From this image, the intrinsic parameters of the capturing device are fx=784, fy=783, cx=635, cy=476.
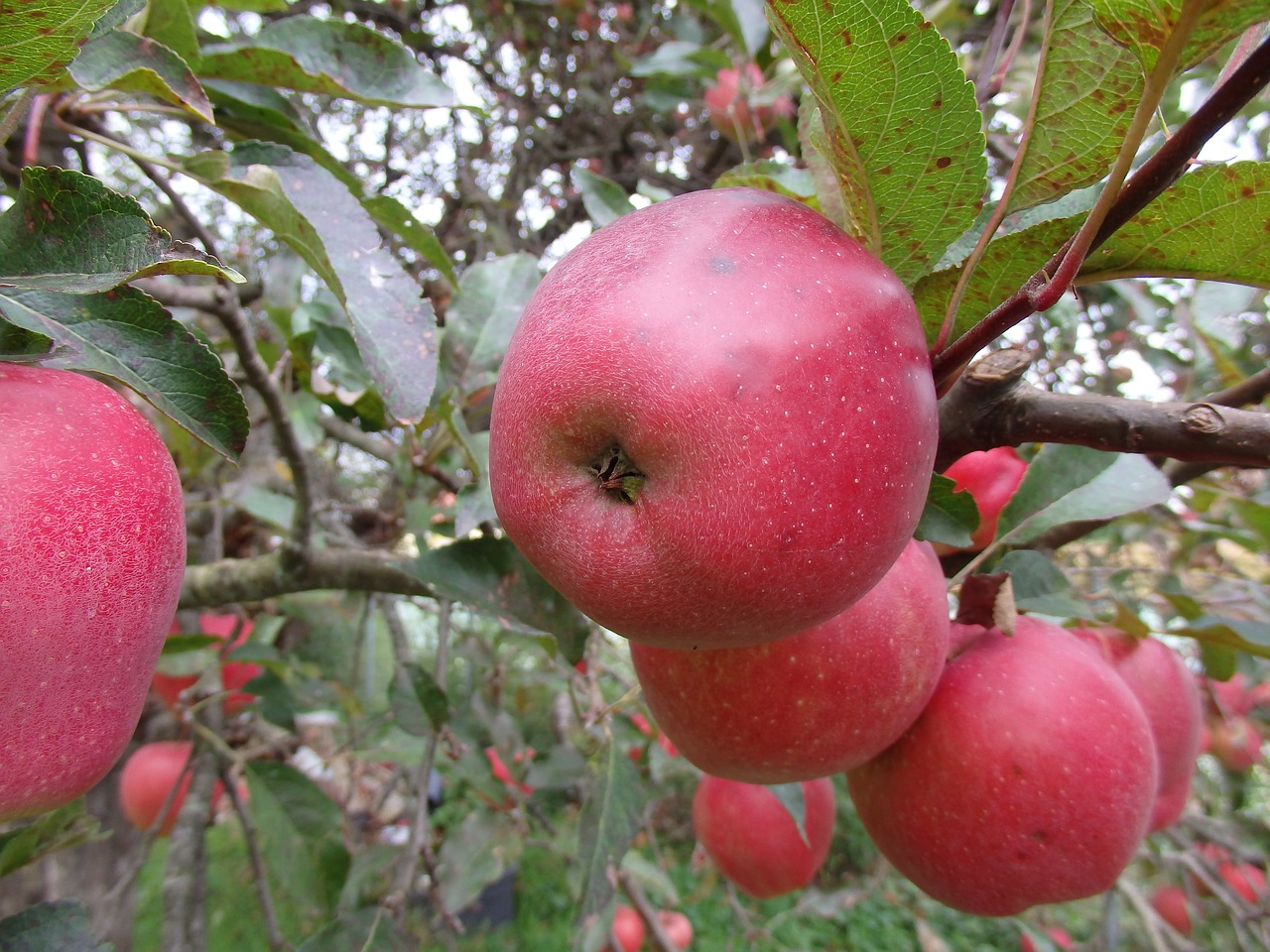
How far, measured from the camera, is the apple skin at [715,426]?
402 mm

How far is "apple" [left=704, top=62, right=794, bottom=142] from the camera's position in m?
1.96

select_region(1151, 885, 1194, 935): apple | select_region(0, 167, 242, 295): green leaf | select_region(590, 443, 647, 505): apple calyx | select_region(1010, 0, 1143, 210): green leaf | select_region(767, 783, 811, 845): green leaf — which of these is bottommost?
select_region(1151, 885, 1194, 935): apple

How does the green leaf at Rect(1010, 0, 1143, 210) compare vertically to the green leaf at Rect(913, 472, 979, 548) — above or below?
above

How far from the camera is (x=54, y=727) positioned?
460 mm

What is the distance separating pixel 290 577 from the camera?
1091 mm

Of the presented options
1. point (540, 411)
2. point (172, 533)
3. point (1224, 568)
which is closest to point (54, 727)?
point (172, 533)

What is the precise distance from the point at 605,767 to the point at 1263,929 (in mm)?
1743

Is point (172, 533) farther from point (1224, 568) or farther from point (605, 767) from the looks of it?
point (1224, 568)

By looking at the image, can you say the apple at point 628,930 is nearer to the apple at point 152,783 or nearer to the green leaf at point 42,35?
the apple at point 152,783

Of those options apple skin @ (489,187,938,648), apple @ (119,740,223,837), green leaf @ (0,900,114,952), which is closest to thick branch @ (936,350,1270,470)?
apple skin @ (489,187,938,648)

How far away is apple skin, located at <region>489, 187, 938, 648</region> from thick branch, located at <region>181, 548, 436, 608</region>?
0.69m

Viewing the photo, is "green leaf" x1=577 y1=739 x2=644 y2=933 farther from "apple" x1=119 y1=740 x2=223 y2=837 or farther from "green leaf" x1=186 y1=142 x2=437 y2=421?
"apple" x1=119 y1=740 x2=223 y2=837

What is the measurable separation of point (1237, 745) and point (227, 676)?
2518mm

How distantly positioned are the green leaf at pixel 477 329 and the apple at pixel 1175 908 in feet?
8.00
